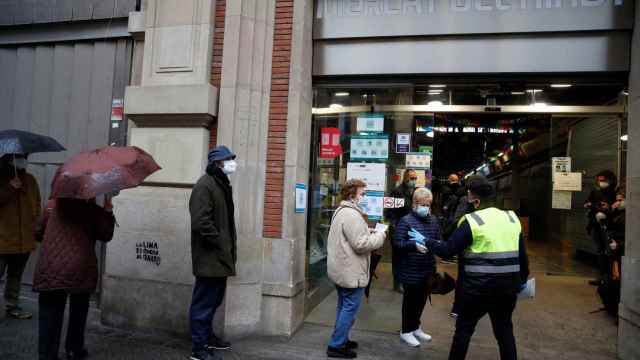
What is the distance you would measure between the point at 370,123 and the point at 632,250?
3.34 metres

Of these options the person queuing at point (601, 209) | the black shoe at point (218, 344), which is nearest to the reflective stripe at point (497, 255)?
the black shoe at point (218, 344)

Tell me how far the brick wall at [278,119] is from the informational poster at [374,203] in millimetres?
1346

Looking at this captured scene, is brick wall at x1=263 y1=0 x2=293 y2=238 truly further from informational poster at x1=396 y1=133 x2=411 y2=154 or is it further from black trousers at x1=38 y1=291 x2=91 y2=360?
black trousers at x1=38 y1=291 x2=91 y2=360

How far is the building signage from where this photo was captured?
5098 mm

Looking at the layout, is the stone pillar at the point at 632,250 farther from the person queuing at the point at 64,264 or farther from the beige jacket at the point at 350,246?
the person queuing at the point at 64,264

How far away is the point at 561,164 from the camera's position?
32.8 ft

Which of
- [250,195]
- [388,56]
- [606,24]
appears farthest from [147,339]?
[606,24]

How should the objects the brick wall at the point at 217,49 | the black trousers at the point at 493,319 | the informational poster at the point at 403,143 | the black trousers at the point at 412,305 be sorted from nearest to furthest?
the black trousers at the point at 493,319 < the black trousers at the point at 412,305 < the brick wall at the point at 217,49 < the informational poster at the point at 403,143

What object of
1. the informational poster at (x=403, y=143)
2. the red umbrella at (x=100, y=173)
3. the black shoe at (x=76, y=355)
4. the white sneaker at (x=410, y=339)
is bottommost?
the black shoe at (x=76, y=355)

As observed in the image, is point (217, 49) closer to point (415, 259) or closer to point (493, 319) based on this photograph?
point (415, 259)

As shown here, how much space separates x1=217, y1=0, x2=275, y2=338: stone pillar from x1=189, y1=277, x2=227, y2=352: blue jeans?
27.9 inches

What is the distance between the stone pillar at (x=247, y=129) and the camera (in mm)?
5211

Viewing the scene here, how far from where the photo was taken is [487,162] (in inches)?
520

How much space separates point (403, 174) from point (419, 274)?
203 centimetres
